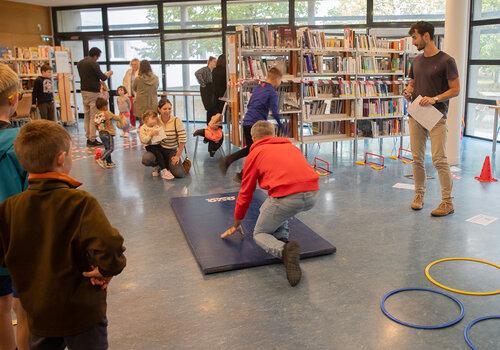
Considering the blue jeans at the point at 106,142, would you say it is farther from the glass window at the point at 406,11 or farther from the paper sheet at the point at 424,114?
the glass window at the point at 406,11

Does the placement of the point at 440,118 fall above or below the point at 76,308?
above

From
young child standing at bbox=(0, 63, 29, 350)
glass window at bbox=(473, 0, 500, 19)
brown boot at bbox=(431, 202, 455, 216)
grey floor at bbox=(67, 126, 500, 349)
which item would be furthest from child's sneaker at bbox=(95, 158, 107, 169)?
glass window at bbox=(473, 0, 500, 19)

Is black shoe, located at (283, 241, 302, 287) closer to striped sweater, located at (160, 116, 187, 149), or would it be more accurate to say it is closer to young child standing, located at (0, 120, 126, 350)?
young child standing, located at (0, 120, 126, 350)

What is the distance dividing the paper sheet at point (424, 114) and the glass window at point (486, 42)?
556 centimetres

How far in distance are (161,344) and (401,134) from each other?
6.43m

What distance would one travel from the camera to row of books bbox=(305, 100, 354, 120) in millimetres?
7539

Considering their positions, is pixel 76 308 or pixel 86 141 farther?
pixel 86 141

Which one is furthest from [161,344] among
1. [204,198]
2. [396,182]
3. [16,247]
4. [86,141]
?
[86,141]

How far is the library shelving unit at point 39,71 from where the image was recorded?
11.3 meters

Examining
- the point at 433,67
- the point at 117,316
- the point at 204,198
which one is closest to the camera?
the point at 117,316

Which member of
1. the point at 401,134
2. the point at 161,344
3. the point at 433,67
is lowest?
the point at 161,344

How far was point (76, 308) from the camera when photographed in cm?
163

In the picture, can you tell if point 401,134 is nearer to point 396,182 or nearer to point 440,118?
point 396,182

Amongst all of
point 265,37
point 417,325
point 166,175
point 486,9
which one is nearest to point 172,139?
point 166,175
